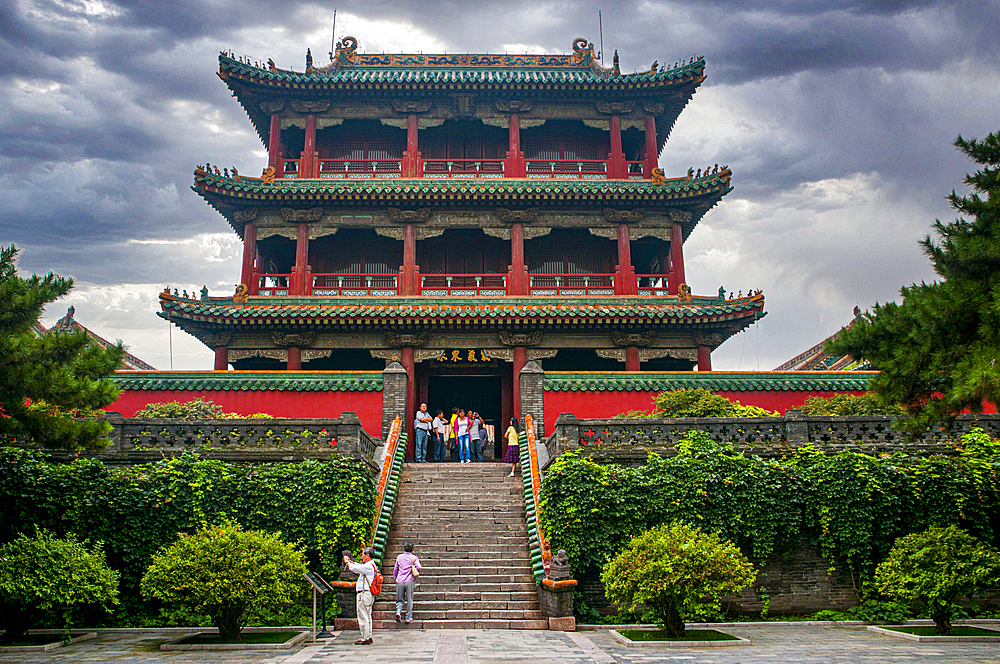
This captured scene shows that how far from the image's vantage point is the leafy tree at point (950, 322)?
7.80 metres

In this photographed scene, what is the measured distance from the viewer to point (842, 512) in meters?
11.9

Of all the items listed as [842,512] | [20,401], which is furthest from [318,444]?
[842,512]

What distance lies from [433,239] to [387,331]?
4.71 metres

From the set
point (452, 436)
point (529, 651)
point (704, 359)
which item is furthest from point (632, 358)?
point (529, 651)

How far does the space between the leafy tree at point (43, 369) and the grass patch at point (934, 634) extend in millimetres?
11498

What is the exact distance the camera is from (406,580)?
11.1 metres

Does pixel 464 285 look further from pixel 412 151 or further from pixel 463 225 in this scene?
pixel 412 151

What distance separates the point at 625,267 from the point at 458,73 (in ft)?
29.2

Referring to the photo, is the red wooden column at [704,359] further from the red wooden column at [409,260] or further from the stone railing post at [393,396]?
the stone railing post at [393,396]

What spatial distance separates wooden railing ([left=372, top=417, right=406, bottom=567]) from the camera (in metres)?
12.6

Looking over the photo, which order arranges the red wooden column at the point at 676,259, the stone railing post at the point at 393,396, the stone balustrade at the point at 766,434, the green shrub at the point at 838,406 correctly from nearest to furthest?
the stone balustrade at the point at 766,434
the green shrub at the point at 838,406
the stone railing post at the point at 393,396
the red wooden column at the point at 676,259

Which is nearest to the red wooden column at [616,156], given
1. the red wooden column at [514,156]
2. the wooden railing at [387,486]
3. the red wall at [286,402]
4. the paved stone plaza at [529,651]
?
the red wooden column at [514,156]

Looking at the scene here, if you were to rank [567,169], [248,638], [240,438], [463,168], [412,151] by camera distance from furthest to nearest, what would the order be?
1. [567,169]
2. [463,168]
3. [412,151]
4. [240,438]
5. [248,638]

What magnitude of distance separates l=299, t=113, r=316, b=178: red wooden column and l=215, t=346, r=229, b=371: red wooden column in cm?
638
